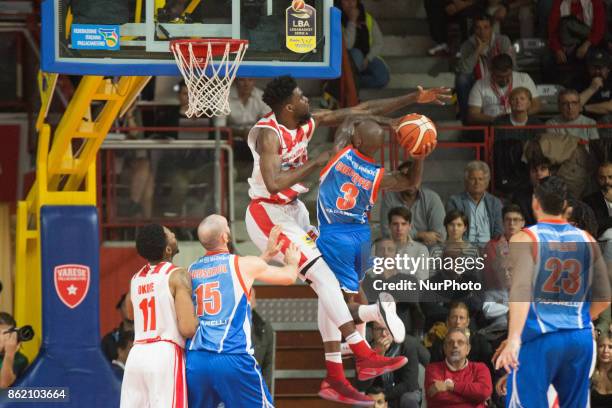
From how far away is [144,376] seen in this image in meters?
10.3

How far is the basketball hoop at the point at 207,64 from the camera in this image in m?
10.4

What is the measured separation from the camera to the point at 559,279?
387 inches

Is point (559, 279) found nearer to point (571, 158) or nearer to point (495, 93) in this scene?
point (571, 158)

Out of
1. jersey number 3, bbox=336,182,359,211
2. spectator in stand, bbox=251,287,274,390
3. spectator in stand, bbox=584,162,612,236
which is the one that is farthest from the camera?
spectator in stand, bbox=584,162,612,236

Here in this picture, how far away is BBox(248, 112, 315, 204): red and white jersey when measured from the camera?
1056cm

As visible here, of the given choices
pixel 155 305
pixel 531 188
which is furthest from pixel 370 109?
pixel 531 188

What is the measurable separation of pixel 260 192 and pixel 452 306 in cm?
269

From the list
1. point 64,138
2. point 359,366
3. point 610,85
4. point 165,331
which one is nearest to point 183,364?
point 165,331

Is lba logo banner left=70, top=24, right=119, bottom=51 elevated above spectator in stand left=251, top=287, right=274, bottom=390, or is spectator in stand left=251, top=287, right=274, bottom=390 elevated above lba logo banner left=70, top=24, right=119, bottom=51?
lba logo banner left=70, top=24, right=119, bottom=51

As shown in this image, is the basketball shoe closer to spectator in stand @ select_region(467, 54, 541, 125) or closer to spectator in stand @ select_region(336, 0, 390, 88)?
spectator in stand @ select_region(467, 54, 541, 125)

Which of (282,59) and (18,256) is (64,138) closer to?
(18,256)

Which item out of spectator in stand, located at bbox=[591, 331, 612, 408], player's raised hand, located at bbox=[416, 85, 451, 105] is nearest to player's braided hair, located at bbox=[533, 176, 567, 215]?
player's raised hand, located at bbox=[416, 85, 451, 105]

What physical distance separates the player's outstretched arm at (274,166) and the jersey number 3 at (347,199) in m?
0.49

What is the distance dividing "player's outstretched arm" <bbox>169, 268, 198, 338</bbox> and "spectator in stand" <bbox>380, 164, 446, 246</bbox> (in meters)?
3.86
